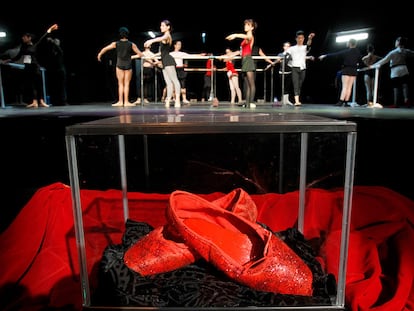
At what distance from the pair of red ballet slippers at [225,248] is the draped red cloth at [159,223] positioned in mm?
114

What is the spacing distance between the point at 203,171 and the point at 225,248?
126cm

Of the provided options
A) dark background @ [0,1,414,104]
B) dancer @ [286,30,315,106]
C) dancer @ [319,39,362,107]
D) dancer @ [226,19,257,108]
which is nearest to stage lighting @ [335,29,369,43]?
dark background @ [0,1,414,104]

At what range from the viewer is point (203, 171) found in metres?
2.22

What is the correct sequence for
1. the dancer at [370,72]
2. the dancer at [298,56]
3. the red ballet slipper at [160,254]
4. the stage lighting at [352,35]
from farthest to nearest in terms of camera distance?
the stage lighting at [352,35]
the dancer at [370,72]
the dancer at [298,56]
the red ballet slipper at [160,254]

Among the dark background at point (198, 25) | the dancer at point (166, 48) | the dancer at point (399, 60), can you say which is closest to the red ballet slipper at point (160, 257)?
the dancer at point (166, 48)

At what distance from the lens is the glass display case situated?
73 cm

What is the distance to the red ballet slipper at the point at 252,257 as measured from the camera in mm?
869

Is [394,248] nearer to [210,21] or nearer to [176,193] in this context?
[176,193]

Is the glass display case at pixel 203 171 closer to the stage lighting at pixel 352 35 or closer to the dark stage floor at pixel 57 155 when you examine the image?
the dark stage floor at pixel 57 155

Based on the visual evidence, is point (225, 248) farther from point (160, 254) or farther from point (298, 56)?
point (298, 56)

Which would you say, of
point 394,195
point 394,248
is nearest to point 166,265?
point 394,248

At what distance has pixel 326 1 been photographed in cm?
579

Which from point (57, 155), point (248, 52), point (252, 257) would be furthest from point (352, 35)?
point (252, 257)

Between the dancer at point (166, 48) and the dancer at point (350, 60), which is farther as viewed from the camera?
the dancer at point (350, 60)
